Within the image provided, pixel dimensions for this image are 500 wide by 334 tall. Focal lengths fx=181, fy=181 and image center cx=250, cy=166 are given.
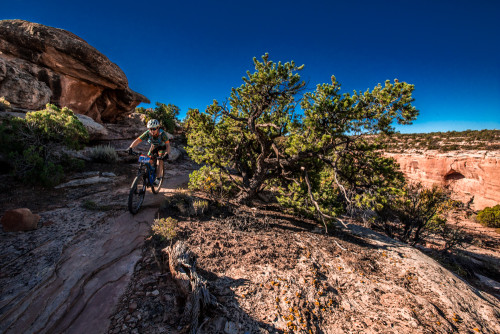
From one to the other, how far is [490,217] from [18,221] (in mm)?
35649

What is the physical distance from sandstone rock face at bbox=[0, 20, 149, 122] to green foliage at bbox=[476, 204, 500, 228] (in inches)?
1590

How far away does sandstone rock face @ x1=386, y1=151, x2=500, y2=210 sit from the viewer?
22391mm

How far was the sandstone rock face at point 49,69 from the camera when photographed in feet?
36.5

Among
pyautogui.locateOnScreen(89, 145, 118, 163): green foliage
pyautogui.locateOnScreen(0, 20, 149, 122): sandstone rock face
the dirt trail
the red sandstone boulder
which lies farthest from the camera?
pyautogui.locateOnScreen(0, 20, 149, 122): sandstone rock face

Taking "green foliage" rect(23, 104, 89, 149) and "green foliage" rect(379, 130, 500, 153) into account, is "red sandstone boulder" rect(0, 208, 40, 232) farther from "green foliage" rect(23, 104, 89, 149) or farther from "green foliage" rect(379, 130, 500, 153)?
"green foliage" rect(379, 130, 500, 153)

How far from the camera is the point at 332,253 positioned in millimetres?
5133

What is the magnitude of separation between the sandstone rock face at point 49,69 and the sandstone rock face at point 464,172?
32.3 meters

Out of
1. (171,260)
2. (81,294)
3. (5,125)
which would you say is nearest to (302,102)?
(171,260)

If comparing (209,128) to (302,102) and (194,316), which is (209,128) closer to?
(302,102)

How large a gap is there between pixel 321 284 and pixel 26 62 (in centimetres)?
2141

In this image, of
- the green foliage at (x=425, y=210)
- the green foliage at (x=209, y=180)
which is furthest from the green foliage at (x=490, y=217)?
the green foliage at (x=209, y=180)

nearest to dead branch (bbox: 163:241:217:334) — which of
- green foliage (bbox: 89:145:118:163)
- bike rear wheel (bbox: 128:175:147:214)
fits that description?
bike rear wheel (bbox: 128:175:147:214)

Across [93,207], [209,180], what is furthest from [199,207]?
[93,207]

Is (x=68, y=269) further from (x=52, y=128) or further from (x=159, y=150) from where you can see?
(x=52, y=128)
